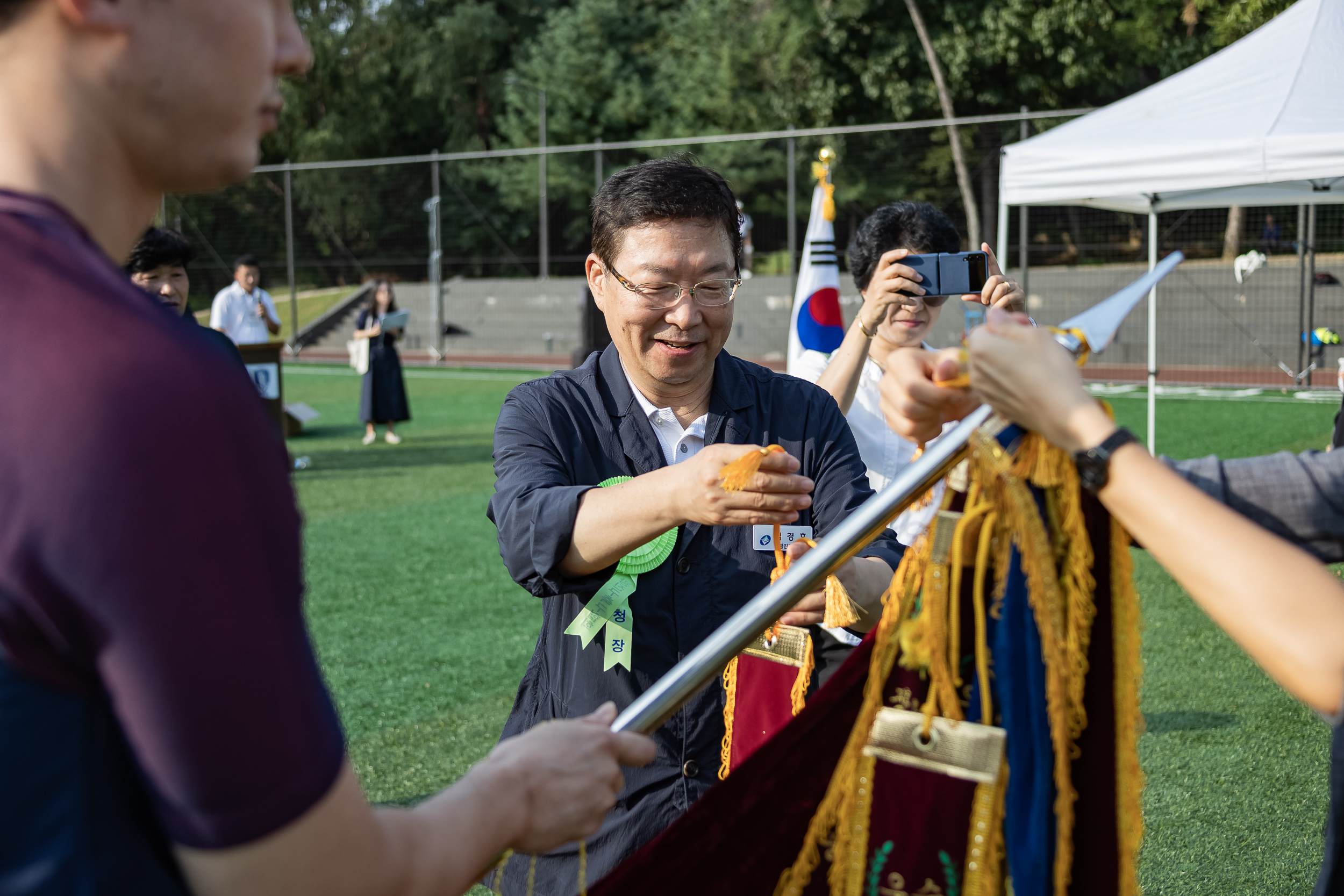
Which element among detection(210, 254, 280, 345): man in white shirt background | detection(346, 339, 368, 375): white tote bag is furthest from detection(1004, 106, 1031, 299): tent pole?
detection(210, 254, 280, 345): man in white shirt background

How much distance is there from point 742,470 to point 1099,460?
1.89ft

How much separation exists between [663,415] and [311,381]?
18.5 metres

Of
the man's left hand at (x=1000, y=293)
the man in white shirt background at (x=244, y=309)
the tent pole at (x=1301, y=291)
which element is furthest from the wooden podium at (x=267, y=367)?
the tent pole at (x=1301, y=291)

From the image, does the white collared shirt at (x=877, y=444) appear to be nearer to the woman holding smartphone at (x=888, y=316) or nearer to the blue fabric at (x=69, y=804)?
the woman holding smartphone at (x=888, y=316)

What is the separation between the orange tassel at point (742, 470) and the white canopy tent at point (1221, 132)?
248 inches

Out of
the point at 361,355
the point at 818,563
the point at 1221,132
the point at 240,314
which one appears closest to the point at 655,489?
the point at 818,563

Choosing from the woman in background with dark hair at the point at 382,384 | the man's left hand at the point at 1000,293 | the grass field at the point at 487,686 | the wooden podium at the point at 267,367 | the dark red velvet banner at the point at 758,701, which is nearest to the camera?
the dark red velvet banner at the point at 758,701

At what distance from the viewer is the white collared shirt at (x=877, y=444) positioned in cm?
343

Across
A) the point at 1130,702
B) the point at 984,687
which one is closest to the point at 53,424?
the point at 984,687

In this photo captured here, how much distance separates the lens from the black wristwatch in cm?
121

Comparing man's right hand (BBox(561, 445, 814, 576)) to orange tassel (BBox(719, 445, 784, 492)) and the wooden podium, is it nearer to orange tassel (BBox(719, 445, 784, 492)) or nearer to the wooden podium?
orange tassel (BBox(719, 445, 784, 492))

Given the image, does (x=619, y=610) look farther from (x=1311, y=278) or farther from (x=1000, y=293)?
(x=1311, y=278)

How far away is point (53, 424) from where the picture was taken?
2.57 feet

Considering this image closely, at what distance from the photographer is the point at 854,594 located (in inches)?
84.3
